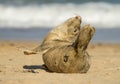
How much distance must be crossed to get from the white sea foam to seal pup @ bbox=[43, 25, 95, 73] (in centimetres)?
992

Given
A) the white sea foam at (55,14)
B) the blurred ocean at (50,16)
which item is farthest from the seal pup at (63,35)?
the white sea foam at (55,14)

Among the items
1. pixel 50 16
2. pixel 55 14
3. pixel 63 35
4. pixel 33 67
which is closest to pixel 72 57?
pixel 33 67

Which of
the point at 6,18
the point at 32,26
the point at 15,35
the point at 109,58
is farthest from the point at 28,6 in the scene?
the point at 109,58

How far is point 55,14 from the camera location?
20.4 m

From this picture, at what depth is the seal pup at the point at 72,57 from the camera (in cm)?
717

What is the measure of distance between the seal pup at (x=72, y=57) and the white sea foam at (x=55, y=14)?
9923 millimetres

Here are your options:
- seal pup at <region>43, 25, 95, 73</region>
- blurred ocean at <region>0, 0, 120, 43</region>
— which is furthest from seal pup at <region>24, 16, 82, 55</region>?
blurred ocean at <region>0, 0, 120, 43</region>

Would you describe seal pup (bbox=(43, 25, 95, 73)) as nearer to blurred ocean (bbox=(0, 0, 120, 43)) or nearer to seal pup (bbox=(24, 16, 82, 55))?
seal pup (bbox=(24, 16, 82, 55))

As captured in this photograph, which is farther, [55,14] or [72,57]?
[55,14]

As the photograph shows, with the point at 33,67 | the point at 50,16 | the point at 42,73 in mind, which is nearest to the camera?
the point at 42,73

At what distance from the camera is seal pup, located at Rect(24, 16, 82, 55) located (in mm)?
8531

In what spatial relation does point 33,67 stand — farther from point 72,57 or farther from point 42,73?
point 72,57

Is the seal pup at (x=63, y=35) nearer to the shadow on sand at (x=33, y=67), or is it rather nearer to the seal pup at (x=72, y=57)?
the shadow on sand at (x=33, y=67)

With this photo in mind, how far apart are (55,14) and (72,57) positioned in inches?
516
